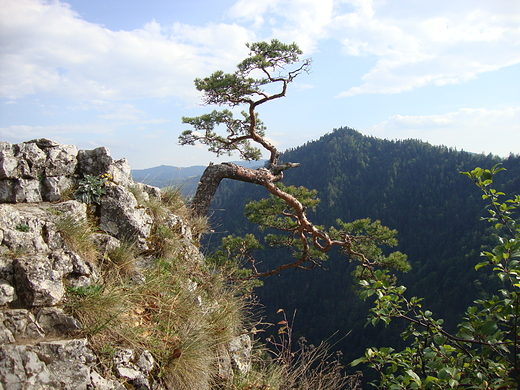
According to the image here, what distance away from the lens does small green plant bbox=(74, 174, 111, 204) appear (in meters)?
3.82

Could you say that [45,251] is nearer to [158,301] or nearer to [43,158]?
[158,301]

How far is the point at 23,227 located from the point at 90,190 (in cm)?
124

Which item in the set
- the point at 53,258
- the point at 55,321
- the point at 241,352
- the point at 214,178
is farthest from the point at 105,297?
the point at 214,178

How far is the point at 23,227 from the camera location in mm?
2686

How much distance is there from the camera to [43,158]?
3705 mm

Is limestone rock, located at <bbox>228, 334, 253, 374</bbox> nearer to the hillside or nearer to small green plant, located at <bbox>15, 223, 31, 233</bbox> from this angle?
the hillside

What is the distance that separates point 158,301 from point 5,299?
1144 mm

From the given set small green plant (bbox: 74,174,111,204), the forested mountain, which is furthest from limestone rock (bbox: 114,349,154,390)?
the forested mountain

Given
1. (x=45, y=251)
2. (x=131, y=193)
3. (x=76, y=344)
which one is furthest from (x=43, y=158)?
(x=76, y=344)

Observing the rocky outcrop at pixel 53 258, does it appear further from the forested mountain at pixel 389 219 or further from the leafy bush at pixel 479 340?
the forested mountain at pixel 389 219

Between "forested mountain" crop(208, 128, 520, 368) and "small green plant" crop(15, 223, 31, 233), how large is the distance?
5023 cm

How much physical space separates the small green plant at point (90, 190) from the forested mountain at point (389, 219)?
161ft

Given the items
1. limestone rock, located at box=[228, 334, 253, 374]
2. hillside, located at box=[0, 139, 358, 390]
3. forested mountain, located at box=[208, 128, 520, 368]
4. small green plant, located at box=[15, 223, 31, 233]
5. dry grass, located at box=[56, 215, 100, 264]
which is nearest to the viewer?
hillside, located at box=[0, 139, 358, 390]

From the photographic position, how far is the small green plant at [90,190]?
3824 mm
